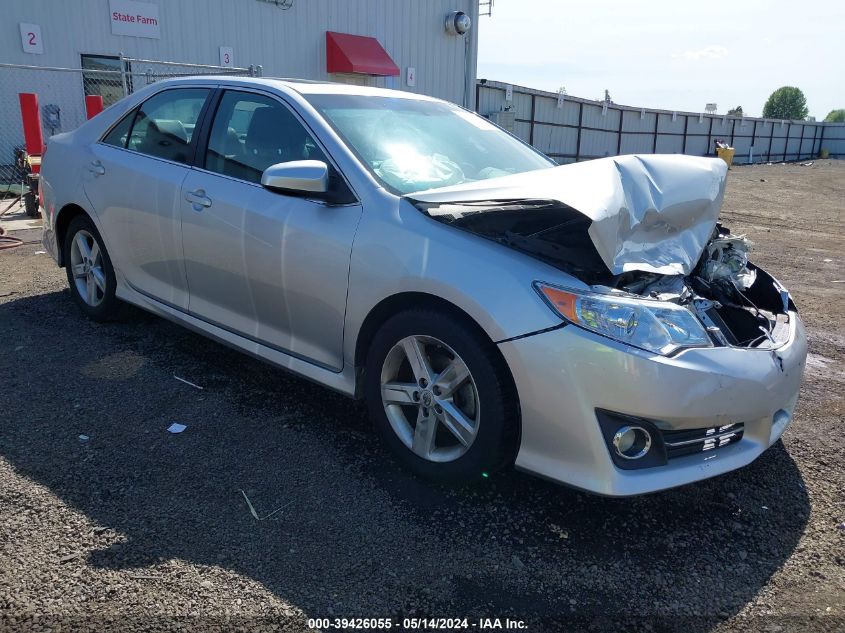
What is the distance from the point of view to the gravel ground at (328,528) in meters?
2.21

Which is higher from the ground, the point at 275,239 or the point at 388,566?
the point at 275,239

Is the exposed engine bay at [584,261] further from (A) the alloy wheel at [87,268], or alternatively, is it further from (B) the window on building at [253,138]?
(A) the alloy wheel at [87,268]

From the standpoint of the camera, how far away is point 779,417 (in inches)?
114

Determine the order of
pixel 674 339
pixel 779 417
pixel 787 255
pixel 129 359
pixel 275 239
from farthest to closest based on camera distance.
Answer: pixel 787 255 < pixel 129 359 < pixel 275 239 < pixel 779 417 < pixel 674 339

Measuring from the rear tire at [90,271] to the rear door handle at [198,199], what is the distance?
3.66 ft

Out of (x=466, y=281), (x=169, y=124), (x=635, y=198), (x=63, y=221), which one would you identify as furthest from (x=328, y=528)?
(x=63, y=221)

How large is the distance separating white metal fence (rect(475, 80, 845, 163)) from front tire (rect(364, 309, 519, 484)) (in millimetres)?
19561

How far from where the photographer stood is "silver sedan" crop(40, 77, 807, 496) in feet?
8.04

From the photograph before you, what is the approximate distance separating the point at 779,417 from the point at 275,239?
2383 millimetres

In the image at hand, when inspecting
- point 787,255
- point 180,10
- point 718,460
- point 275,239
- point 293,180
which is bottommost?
point 787,255

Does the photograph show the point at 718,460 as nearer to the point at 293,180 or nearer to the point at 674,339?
the point at 674,339

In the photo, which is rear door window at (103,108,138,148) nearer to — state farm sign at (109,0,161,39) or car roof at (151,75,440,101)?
car roof at (151,75,440,101)

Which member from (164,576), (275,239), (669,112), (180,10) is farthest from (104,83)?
(669,112)

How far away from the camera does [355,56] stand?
56.4ft
